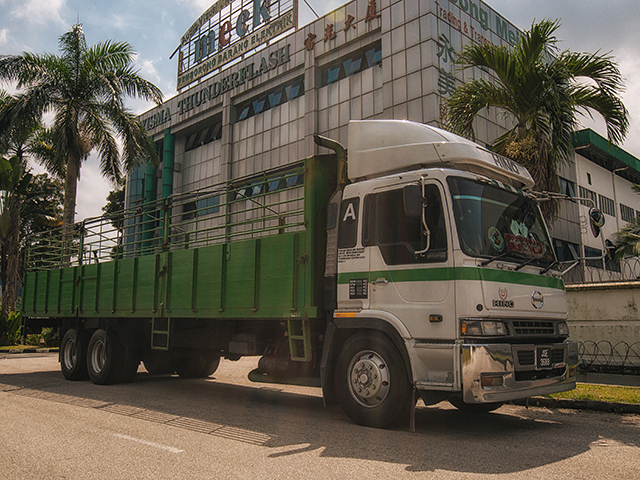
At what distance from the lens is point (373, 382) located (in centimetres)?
612

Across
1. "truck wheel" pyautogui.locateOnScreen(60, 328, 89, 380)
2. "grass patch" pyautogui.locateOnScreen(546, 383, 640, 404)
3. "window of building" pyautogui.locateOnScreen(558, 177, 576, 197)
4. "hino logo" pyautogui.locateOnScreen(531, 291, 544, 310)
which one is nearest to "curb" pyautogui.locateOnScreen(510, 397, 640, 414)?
"grass patch" pyautogui.locateOnScreen(546, 383, 640, 404)

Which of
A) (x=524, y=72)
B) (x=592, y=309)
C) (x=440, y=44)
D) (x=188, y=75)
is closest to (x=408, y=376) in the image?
(x=524, y=72)

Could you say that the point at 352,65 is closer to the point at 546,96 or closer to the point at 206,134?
the point at 206,134

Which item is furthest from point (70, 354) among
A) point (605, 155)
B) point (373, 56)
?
point (605, 155)

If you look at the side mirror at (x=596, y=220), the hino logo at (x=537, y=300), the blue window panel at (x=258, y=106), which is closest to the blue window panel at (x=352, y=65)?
the blue window panel at (x=258, y=106)

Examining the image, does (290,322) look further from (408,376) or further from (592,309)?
(592,309)

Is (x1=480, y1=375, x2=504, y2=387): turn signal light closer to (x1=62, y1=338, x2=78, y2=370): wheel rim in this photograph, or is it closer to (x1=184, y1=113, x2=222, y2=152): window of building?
(x1=62, y1=338, x2=78, y2=370): wheel rim

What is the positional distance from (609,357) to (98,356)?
33.3 ft

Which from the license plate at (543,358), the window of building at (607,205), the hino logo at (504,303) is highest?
the window of building at (607,205)

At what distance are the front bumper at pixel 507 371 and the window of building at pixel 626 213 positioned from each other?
36.0 meters

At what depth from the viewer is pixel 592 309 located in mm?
11438

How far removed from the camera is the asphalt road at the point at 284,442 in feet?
14.8

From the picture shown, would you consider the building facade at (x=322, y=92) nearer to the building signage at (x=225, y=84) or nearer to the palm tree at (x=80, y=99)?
the building signage at (x=225, y=84)

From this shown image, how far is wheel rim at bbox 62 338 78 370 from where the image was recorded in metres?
11.3
